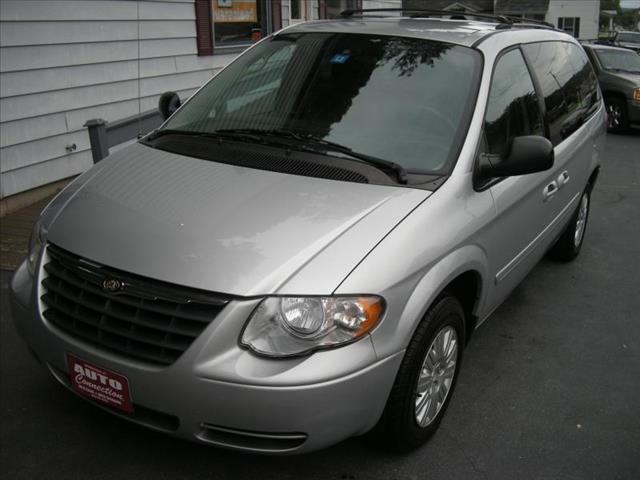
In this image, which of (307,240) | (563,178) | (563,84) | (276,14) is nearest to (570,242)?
(563,178)

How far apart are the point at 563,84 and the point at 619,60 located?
9.59 metres

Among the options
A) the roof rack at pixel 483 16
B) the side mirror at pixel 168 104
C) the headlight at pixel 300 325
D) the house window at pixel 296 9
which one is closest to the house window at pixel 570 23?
the house window at pixel 296 9

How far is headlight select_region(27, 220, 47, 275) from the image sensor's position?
3.11m

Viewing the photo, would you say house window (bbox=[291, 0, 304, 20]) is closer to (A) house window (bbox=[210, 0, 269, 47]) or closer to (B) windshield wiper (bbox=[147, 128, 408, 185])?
(A) house window (bbox=[210, 0, 269, 47])

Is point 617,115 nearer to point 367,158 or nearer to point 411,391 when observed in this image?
point 367,158

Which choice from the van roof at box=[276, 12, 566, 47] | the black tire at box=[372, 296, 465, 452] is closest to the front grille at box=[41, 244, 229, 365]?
the black tire at box=[372, 296, 465, 452]

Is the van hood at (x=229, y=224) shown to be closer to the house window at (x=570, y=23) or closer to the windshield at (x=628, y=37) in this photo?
the windshield at (x=628, y=37)

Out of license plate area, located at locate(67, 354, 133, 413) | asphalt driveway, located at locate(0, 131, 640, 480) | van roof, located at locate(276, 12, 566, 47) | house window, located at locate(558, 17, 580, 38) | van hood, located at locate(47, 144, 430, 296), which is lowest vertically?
house window, located at locate(558, 17, 580, 38)

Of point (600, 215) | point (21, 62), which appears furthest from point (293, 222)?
point (600, 215)

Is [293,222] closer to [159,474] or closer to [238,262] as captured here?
[238,262]

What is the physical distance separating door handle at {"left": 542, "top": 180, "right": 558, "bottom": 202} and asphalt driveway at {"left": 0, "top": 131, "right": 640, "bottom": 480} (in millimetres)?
853

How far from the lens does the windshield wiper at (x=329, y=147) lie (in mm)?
3201

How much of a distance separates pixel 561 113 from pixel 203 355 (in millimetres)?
2983

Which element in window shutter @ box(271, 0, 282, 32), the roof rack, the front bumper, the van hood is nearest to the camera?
the front bumper
